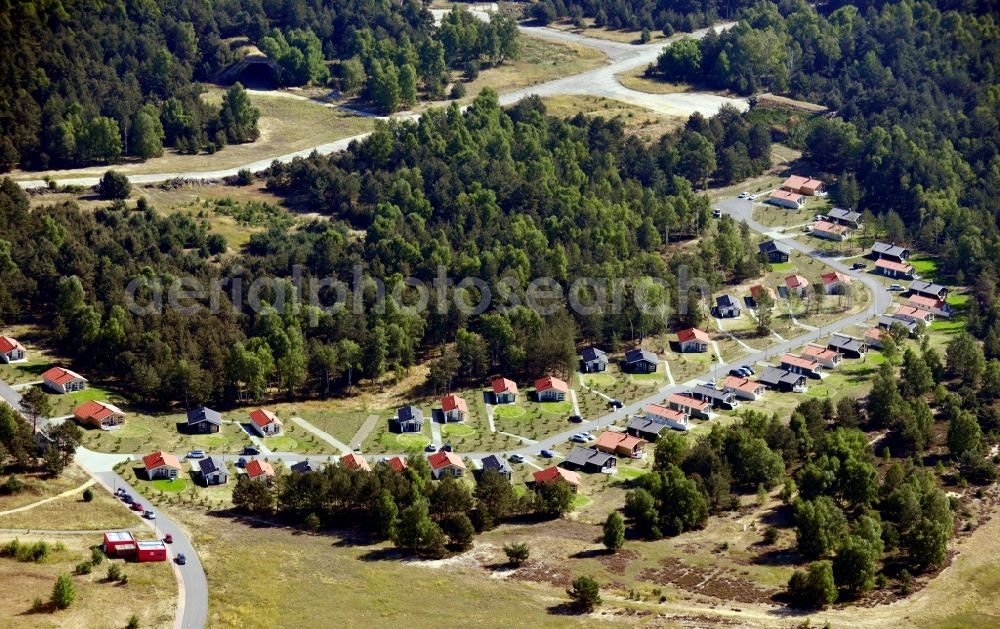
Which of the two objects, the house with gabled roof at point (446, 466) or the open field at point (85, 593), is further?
the house with gabled roof at point (446, 466)

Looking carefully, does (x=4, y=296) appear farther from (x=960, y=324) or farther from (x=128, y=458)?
(x=960, y=324)

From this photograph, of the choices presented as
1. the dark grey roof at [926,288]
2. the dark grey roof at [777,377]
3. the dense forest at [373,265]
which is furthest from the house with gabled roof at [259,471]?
the dark grey roof at [926,288]

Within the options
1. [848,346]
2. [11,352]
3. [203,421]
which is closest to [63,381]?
[11,352]

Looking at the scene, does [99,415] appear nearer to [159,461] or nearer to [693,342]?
[159,461]

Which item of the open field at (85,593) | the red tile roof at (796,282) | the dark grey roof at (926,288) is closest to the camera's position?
the open field at (85,593)

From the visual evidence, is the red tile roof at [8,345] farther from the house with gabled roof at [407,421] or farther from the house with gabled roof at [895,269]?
the house with gabled roof at [895,269]
